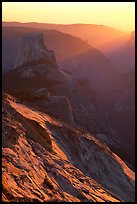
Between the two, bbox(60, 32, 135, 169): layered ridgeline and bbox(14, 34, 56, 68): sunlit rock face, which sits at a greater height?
bbox(14, 34, 56, 68): sunlit rock face

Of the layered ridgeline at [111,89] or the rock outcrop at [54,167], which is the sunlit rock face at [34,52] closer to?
the layered ridgeline at [111,89]

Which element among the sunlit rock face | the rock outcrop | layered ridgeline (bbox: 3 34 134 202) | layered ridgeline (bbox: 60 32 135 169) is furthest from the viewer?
layered ridgeline (bbox: 60 32 135 169)

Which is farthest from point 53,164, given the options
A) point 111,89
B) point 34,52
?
point 111,89

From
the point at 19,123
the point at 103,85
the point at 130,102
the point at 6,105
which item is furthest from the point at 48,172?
the point at 103,85

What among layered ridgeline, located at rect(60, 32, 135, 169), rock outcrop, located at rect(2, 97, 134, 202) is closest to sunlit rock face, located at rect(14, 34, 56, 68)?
layered ridgeline, located at rect(60, 32, 135, 169)

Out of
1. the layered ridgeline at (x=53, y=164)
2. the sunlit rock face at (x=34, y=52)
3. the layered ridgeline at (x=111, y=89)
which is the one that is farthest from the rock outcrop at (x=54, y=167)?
the sunlit rock face at (x=34, y=52)

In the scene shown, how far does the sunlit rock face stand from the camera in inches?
4343

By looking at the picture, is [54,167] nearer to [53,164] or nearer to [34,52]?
[53,164]

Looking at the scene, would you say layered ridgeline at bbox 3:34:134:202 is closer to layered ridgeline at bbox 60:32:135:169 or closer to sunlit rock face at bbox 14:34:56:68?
layered ridgeline at bbox 60:32:135:169

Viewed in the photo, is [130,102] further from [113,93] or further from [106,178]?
[106,178]

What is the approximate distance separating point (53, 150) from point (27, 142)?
11.0 ft

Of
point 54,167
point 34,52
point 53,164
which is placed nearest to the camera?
point 54,167

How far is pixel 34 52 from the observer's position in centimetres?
11531

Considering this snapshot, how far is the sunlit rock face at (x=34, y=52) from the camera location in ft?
362
